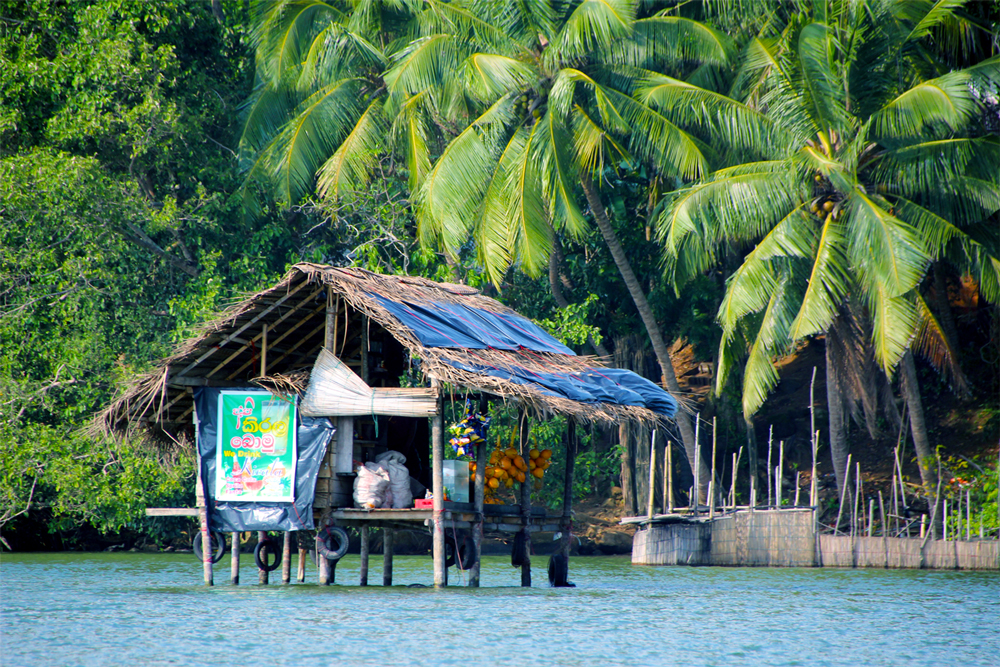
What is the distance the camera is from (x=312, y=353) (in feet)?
48.9

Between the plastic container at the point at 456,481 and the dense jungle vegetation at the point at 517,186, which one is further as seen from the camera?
the dense jungle vegetation at the point at 517,186

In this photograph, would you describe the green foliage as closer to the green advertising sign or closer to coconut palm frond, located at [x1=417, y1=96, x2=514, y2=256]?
coconut palm frond, located at [x1=417, y1=96, x2=514, y2=256]

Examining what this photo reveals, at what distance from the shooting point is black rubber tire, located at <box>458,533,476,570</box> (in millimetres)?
13820

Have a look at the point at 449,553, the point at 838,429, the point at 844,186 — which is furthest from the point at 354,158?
the point at 838,429

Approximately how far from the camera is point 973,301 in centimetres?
2494

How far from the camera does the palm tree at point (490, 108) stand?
1966cm

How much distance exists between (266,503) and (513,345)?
3.17 metres

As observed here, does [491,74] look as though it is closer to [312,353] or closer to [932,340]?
[312,353]

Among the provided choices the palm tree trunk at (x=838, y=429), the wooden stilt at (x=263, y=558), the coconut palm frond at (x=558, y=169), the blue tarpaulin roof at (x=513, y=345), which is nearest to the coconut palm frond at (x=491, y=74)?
the coconut palm frond at (x=558, y=169)

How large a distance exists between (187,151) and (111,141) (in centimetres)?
166

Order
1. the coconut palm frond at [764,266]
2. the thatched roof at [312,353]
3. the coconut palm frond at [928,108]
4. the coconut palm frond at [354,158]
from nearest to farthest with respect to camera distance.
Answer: the thatched roof at [312,353] → the coconut palm frond at [928,108] → the coconut palm frond at [764,266] → the coconut palm frond at [354,158]

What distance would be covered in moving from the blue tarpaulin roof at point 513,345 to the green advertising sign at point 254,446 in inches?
65.9

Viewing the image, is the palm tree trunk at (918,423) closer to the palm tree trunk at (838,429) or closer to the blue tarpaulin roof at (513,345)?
the palm tree trunk at (838,429)

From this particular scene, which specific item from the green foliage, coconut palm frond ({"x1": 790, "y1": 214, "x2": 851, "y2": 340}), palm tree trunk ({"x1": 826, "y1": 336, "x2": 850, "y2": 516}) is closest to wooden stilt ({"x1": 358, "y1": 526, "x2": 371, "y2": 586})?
coconut palm frond ({"x1": 790, "y1": 214, "x2": 851, "y2": 340})
